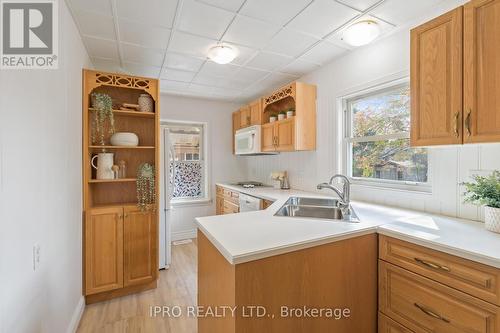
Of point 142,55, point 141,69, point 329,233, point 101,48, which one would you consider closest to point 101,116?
point 101,48

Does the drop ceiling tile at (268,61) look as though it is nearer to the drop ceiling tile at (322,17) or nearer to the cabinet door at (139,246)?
the drop ceiling tile at (322,17)

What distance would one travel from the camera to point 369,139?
2354mm

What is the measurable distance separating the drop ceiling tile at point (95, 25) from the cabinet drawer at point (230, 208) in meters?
2.44

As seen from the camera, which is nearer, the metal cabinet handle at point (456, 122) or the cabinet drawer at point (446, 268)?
the cabinet drawer at point (446, 268)

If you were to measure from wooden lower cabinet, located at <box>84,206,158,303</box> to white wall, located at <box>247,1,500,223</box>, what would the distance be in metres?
1.99

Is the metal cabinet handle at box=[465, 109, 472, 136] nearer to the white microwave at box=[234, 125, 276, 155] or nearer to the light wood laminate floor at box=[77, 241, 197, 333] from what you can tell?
the light wood laminate floor at box=[77, 241, 197, 333]

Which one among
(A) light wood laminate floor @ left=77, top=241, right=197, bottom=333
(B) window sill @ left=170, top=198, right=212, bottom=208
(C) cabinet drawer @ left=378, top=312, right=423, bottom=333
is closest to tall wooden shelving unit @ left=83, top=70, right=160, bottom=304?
(A) light wood laminate floor @ left=77, top=241, right=197, bottom=333

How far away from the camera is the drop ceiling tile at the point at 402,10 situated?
1.67 meters

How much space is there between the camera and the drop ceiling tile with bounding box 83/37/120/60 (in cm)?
220

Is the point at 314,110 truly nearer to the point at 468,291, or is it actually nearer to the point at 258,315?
the point at 468,291

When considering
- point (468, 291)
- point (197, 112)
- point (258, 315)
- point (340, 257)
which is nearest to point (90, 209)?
point (258, 315)

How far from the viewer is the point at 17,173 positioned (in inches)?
40.0

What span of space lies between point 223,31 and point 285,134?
1393mm

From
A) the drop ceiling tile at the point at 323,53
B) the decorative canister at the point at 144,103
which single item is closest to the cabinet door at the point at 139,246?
the decorative canister at the point at 144,103
